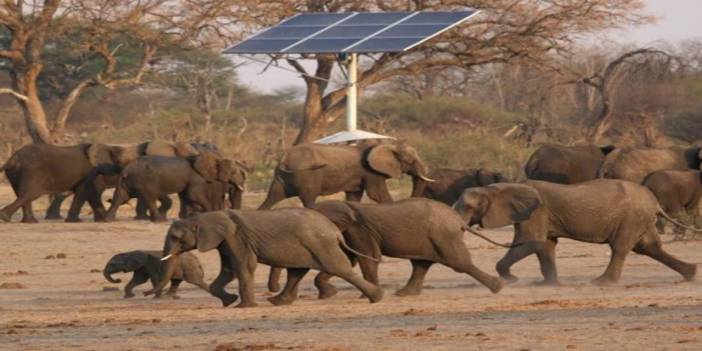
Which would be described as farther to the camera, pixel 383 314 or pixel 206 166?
pixel 206 166

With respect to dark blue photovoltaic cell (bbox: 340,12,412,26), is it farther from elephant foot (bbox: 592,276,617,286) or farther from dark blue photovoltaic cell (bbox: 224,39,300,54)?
elephant foot (bbox: 592,276,617,286)

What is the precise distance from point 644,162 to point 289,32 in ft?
34.7

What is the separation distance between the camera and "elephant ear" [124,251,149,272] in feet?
53.0

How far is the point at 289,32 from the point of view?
34281mm

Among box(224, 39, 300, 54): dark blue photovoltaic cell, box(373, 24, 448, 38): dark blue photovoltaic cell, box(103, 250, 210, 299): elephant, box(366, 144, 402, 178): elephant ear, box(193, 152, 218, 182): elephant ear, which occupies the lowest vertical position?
box(193, 152, 218, 182): elephant ear

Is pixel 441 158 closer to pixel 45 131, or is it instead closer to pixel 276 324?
pixel 45 131

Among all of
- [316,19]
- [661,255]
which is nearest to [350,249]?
[661,255]

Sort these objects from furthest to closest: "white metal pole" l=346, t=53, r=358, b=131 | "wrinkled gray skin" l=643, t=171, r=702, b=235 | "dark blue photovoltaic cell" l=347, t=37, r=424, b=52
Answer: "white metal pole" l=346, t=53, r=358, b=131
"dark blue photovoltaic cell" l=347, t=37, r=424, b=52
"wrinkled gray skin" l=643, t=171, r=702, b=235

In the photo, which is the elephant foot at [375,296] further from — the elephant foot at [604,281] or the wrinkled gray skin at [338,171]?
the wrinkled gray skin at [338,171]

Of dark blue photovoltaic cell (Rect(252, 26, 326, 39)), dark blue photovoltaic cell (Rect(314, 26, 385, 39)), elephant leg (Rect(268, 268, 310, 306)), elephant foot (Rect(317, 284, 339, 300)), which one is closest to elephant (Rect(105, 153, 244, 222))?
dark blue photovoltaic cell (Rect(314, 26, 385, 39))

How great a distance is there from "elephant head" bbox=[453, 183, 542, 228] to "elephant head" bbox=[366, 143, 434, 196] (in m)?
8.78

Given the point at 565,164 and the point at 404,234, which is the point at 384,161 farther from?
the point at 404,234

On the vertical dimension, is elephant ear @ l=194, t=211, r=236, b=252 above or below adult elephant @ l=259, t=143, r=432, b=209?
above

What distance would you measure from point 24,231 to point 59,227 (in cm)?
58
